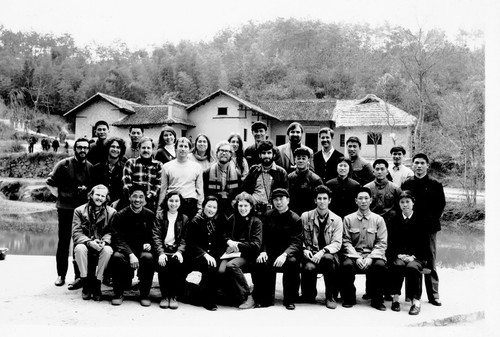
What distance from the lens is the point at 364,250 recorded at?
329 centimetres

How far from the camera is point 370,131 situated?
46.2 ft

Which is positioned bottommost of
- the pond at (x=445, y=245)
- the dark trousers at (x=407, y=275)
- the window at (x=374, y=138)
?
the pond at (x=445, y=245)

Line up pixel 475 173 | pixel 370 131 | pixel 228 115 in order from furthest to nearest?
1. pixel 228 115
2. pixel 370 131
3. pixel 475 173

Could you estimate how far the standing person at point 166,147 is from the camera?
3.77 m

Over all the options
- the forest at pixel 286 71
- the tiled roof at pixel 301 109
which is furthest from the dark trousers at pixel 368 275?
the tiled roof at pixel 301 109

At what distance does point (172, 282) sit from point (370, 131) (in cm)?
1211

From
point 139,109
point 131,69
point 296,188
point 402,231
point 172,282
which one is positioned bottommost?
point 172,282

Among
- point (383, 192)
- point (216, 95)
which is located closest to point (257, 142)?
point (383, 192)

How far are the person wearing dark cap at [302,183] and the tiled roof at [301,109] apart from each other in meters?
13.3

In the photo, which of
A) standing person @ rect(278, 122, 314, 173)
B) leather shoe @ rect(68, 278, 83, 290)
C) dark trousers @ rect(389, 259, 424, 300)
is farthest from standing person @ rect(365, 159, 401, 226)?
leather shoe @ rect(68, 278, 83, 290)

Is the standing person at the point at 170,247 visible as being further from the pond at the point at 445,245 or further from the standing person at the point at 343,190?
the pond at the point at 445,245

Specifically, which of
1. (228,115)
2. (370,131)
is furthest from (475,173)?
(228,115)

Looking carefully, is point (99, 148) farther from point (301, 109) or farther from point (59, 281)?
point (301, 109)

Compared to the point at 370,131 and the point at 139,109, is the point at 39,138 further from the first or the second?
the point at 370,131
